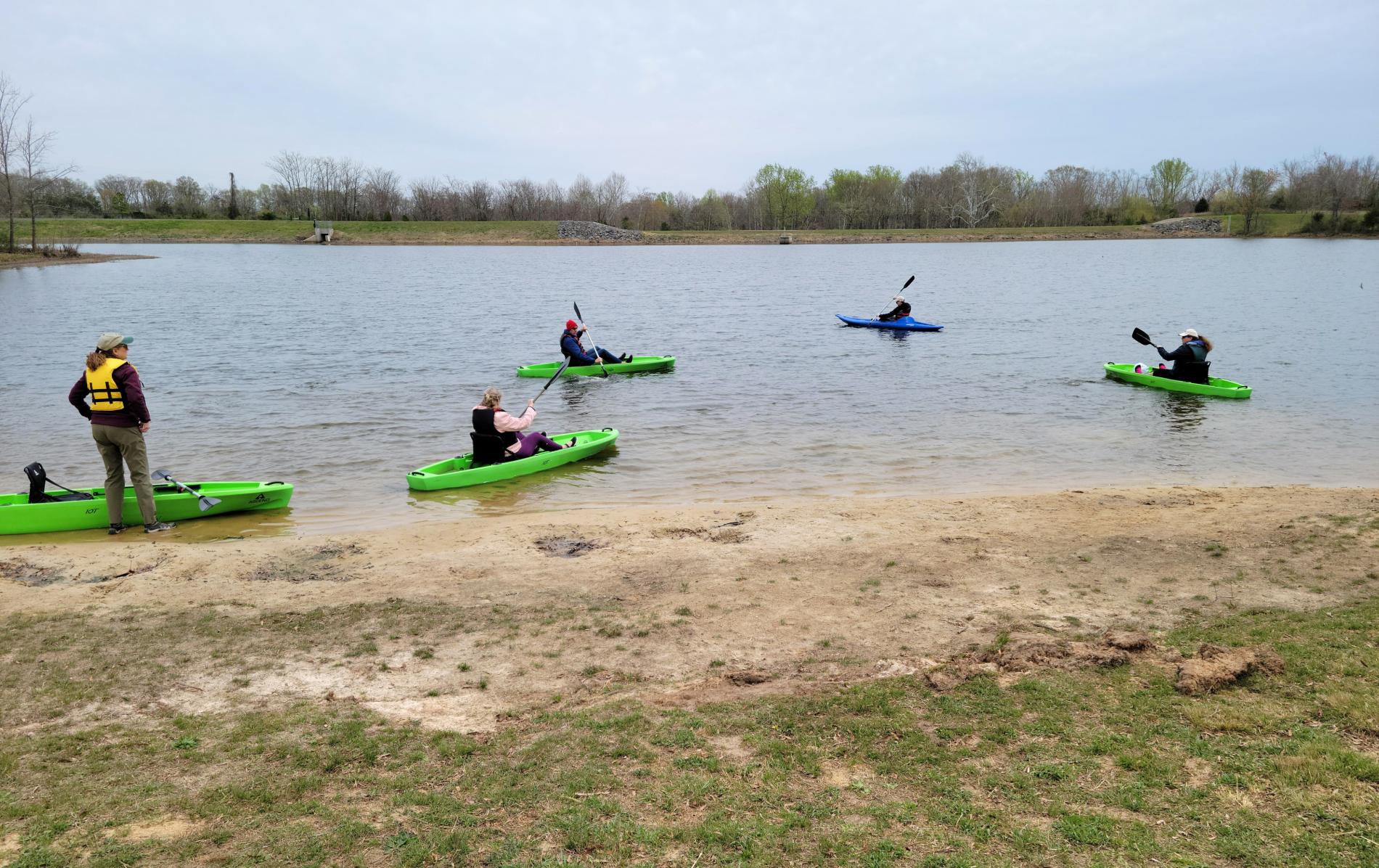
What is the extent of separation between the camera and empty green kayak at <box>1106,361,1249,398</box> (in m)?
19.4

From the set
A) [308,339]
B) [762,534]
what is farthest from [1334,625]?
[308,339]

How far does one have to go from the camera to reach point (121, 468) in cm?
1084

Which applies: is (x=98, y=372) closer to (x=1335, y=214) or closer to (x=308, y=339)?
(x=308, y=339)

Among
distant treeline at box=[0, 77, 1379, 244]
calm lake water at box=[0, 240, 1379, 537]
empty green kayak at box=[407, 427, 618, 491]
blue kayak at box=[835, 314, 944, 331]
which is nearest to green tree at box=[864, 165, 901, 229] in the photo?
distant treeline at box=[0, 77, 1379, 244]

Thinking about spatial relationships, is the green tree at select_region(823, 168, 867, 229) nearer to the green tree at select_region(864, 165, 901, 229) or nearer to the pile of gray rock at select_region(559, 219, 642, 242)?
the green tree at select_region(864, 165, 901, 229)

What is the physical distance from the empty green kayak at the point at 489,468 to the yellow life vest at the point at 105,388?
3728 millimetres

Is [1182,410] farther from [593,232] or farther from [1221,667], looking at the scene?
[593,232]

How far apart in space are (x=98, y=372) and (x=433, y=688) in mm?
6757

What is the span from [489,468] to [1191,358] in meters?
15.4

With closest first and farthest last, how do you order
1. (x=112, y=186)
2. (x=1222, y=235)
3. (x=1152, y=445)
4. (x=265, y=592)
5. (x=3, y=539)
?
(x=265, y=592), (x=3, y=539), (x=1152, y=445), (x=1222, y=235), (x=112, y=186)

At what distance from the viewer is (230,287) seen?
50.2 m

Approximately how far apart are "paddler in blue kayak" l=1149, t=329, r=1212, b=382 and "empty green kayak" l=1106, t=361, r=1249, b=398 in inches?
5.8

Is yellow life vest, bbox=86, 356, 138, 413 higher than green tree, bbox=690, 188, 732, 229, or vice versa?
green tree, bbox=690, 188, 732, 229

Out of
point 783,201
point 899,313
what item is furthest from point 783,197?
point 899,313
